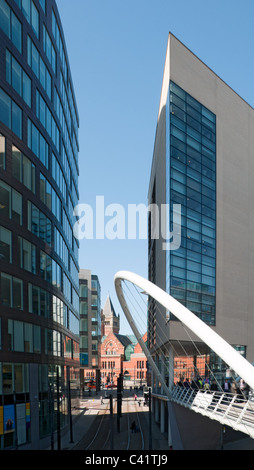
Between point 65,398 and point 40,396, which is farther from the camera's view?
point 65,398

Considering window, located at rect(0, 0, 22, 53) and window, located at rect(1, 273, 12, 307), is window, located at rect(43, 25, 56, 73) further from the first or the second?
window, located at rect(1, 273, 12, 307)

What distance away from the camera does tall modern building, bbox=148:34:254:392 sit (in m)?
42.3

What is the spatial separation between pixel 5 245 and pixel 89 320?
82.2 meters

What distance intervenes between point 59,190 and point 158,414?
96.6ft

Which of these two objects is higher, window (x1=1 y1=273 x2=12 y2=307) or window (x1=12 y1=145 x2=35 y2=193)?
window (x1=12 y1=145 x2=35 y2=193)

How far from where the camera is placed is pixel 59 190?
46031mm

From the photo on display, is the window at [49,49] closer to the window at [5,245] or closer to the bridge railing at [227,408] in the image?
the window at [5,245]

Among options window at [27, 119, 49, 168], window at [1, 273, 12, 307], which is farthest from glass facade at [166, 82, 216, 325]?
window at [1, 273, 12, 307]

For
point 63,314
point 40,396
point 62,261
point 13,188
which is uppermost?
point 13,188

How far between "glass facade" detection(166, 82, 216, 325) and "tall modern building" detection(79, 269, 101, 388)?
208ft

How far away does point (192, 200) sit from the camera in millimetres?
43906
